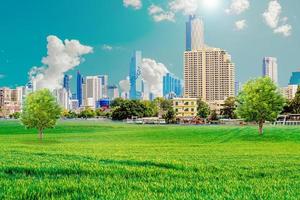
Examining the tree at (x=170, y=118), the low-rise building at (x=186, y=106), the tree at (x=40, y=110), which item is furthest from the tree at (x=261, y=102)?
the low-rise building at (x=186, y=106)

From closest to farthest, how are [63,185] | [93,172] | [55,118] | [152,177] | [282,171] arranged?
[63,185] < [152,177] < [93,172] < [282,171] < [55,118]

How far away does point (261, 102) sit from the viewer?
6875cm

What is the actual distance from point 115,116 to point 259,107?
104 m

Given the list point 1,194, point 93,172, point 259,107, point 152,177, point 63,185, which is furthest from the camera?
point 259,107

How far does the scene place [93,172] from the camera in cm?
1280

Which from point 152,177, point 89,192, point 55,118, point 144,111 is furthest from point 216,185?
point 144,111

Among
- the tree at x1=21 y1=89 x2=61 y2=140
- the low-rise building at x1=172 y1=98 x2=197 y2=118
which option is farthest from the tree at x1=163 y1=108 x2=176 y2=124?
the tree at x1=21 y1=89 x2=61 y2=140

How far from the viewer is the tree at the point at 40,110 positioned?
206 ft

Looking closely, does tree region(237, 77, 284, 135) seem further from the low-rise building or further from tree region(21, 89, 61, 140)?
the low-rise building

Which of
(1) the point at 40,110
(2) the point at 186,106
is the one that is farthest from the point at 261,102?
(2) the point at 186,106

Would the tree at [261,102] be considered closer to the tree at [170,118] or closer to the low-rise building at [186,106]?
the tree at [170,118]

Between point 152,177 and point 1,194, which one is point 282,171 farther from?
point 1,194

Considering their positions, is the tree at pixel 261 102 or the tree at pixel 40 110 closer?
the tree at pixel 40 110

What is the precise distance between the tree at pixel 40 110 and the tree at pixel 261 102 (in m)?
26.5
